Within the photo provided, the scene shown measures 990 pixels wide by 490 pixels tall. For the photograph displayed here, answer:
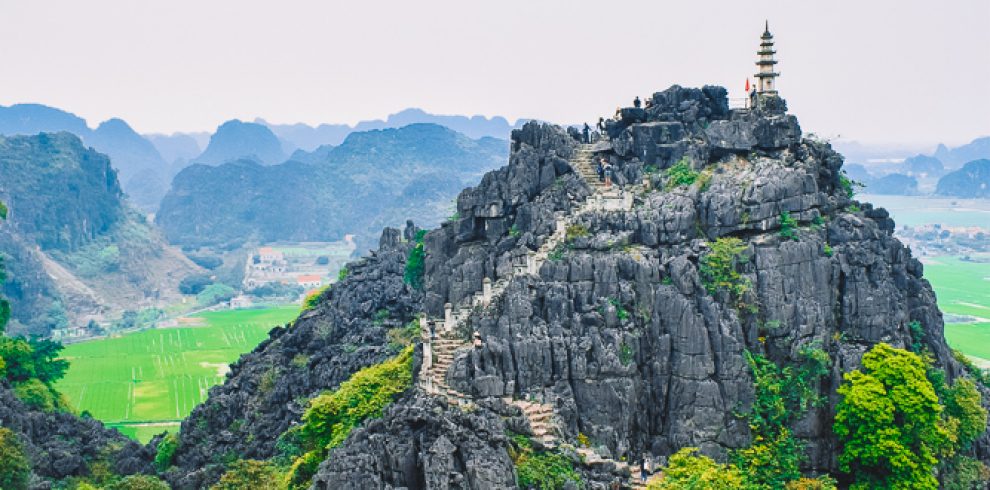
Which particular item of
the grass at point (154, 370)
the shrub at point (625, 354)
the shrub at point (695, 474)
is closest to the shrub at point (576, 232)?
the shrub at point (625, 354)

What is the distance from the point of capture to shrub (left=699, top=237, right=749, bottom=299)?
50000mm

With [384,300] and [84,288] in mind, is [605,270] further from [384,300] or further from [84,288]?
[84,288]

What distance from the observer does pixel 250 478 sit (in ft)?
171

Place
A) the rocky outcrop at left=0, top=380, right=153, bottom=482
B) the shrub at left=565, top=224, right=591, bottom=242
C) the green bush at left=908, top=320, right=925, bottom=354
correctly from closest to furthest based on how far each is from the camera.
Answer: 1. the shrub at left=565, top=224, right=591, bottom=242
2. the green bush at left=908, top=320, right=925, bottom=354
3. the rocky outcrop at left=0, top=380, right=153, bottom=482

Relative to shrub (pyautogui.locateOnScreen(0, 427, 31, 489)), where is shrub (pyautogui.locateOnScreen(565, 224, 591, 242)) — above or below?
above

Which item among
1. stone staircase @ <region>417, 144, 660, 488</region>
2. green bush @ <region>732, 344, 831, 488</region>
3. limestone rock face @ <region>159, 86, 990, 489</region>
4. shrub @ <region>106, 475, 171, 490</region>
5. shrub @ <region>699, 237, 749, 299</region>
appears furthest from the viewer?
shrub @ <region>106, 475, 171, 490</region>

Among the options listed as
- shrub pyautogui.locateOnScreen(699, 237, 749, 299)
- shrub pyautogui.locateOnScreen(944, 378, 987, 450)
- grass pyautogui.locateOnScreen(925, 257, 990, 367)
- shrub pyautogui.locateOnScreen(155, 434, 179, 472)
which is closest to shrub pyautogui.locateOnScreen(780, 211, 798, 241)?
shrub pyautogui.locateOnScreen(699, 237, 749, 299)

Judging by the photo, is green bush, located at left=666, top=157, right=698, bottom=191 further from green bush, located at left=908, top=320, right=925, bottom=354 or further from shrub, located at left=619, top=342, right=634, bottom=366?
green bush, located at left=908, top=320, right=925, bottom=354

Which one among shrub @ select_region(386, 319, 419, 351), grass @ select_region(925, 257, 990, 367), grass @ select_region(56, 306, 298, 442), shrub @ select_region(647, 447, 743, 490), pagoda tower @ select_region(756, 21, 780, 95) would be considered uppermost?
pagoda tower @ select_region(756, 21, 780, 95)

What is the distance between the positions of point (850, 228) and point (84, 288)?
Answer: 165m

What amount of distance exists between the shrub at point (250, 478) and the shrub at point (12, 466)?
33.5 feet

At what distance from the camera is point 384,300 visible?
7706cm

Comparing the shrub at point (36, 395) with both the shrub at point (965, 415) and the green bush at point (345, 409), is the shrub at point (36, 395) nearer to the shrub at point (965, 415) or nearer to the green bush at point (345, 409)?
the green bush at point (345, 409)

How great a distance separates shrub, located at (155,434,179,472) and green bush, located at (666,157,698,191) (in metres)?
32.1
